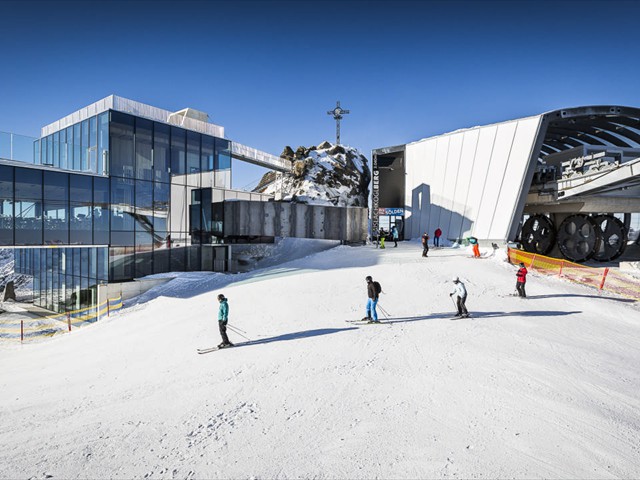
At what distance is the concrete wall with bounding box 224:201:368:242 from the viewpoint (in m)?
26.7

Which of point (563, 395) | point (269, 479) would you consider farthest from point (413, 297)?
point (269, 479)

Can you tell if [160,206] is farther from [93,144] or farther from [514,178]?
[514,178]

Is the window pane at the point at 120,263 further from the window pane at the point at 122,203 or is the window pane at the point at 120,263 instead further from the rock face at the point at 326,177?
the rock face at the point at 326,177

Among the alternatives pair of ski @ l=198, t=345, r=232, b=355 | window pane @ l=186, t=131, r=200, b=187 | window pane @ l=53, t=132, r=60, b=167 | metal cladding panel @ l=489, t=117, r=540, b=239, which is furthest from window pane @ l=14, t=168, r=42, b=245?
metal cladding panel @ l=489, t=117, r=540, b=239

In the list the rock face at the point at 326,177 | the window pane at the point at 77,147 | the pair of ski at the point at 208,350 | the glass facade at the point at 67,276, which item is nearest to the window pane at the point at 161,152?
the window pane at the point at 77,147

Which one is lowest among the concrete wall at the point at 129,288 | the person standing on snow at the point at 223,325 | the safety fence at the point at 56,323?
the safety fence at the point at 56,323

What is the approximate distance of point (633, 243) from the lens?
38906mm

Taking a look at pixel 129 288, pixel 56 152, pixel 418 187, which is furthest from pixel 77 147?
pixel 418 187

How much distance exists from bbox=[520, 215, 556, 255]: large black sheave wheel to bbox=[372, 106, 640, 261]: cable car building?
0.09m

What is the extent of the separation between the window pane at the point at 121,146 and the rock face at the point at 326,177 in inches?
1469

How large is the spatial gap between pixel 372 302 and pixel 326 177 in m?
53.8

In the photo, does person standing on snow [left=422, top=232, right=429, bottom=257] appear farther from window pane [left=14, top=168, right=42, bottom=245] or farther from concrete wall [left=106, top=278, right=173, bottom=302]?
window pane [left=14, top=168, right=42, bottom=245]

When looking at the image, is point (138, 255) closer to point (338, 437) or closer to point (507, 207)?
point (338, 437)

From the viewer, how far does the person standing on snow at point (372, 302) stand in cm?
1102
